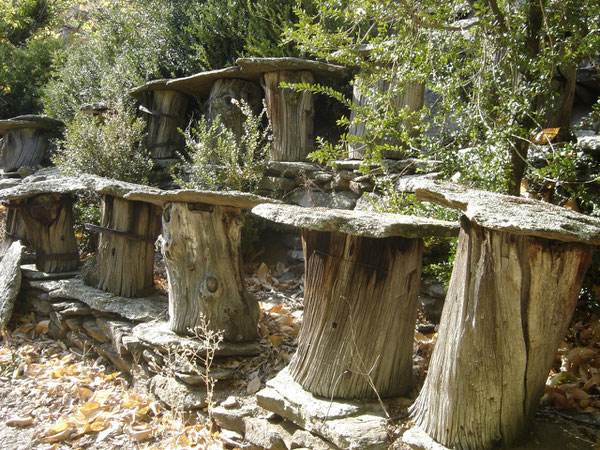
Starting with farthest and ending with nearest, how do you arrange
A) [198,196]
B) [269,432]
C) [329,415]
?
[198,196] < [269,432] < [329,415]

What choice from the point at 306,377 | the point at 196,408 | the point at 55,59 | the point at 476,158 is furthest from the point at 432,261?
the point at 55,59

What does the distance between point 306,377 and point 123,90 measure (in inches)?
200

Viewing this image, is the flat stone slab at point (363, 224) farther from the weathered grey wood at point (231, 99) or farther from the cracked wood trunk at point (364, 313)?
the weathered grey wood at point (231, 99)

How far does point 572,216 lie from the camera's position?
1736 mm

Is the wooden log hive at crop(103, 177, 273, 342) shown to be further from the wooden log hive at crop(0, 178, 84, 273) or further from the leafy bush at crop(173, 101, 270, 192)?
the wooden log hive at crop(0, 178, 84, 273)

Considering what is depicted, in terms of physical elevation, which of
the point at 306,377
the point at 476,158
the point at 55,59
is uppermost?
the point at 55,59

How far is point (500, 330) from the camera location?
1.78 m

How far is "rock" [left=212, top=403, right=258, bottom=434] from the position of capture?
273 centimetres

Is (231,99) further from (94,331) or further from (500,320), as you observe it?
(500,320)

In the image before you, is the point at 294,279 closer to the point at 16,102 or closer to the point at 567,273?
the point at 567,273

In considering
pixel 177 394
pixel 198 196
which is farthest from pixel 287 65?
pixel 177 394

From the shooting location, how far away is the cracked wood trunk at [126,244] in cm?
402

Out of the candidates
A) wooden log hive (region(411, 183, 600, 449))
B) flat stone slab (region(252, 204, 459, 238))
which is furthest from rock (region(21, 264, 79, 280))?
wooden log hive (region(411, 183, 600, 449))

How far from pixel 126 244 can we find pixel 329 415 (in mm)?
2529
